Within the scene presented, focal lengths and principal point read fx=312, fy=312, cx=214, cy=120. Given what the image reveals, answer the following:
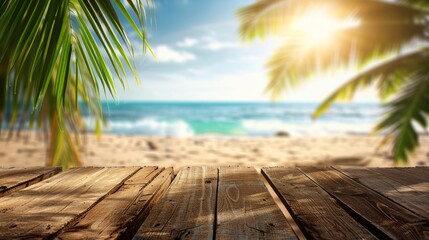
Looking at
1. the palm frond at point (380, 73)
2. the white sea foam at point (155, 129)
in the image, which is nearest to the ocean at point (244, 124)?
the white sea foam at point (155, 129)

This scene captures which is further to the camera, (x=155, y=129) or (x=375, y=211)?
(x=155, y=129)

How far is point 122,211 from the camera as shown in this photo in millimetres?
844

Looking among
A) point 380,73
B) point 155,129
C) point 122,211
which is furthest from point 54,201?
point 155,129

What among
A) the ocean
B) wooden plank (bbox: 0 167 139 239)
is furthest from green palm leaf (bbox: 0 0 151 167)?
the ocean

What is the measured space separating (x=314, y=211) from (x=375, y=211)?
167mm

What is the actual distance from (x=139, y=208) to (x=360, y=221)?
1.92 feet

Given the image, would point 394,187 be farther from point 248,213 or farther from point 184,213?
point 184,213

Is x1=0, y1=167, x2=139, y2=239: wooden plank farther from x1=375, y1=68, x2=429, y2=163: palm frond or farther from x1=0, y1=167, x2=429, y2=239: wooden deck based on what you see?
x1=375, y1=68, x2=429, y2=163: palm frond

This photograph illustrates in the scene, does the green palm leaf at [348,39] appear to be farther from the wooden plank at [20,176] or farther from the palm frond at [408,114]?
the wooden plank at [20,176]

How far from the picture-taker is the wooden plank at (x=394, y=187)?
2.96 ft

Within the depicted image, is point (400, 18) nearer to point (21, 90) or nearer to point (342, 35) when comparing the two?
point (342, 35)

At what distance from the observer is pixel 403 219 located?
790mm

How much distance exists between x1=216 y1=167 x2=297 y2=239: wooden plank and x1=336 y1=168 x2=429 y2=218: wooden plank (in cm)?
39

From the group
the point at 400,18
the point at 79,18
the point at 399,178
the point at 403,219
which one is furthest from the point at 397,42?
the point at 79,18
